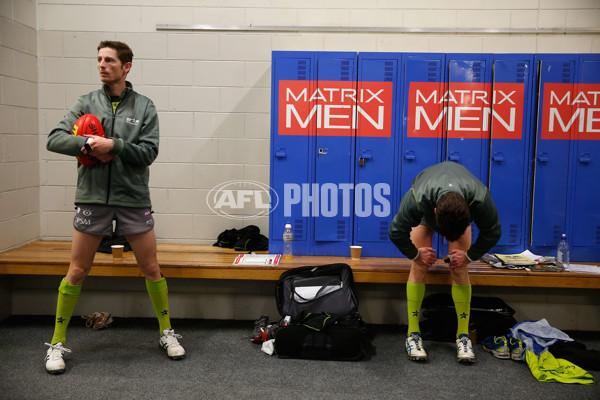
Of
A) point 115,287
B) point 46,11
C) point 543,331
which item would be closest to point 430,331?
point 543,331

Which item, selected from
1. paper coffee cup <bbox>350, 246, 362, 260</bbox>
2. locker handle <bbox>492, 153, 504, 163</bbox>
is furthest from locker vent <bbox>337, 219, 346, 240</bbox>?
locker handle <bbox>492, 153, 504, 163</bbox>

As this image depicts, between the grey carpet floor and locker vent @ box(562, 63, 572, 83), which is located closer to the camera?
the grey carpet floor

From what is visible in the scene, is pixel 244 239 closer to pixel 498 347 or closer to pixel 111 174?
pixel 111 174

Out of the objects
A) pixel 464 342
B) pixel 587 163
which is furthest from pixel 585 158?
pixel 464 342

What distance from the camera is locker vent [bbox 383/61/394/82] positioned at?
353 cm

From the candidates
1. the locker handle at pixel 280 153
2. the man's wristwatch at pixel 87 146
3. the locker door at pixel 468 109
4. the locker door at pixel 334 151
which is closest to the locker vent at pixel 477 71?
the locker door at pixel 468 109

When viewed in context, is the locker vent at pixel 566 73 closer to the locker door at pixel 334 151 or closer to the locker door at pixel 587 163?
the locker door at pixel 587 163

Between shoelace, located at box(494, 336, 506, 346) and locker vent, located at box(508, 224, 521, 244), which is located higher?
locker vent, located at box(508, 224, 521, 244)

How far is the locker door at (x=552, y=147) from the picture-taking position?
3.51 metres

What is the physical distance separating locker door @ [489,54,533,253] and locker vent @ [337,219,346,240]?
98cm

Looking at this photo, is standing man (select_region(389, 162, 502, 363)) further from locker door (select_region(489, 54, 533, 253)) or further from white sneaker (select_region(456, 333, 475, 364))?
locker door (select_region(489, 54, 533, 253))

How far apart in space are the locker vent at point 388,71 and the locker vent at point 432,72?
9.1 inches

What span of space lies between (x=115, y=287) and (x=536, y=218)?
9.23ft

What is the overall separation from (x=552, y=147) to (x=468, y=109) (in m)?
0.59
